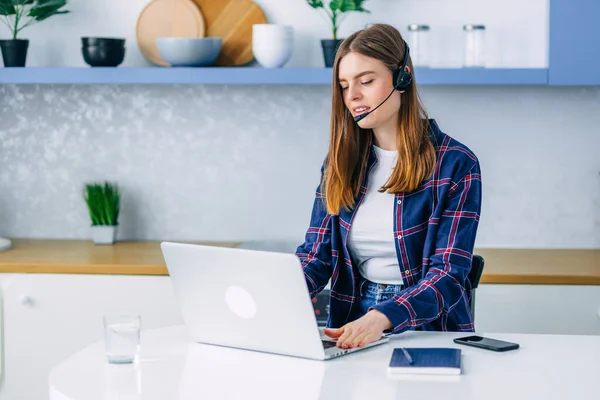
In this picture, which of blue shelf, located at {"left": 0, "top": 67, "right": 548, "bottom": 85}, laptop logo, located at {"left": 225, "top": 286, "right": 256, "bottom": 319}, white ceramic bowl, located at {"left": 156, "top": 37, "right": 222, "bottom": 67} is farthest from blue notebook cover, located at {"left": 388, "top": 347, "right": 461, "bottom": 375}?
white ceramic bowl, located at {"left": 156, "top": 37, "right": 222, "bottom": 67}

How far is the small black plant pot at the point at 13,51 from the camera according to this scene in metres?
3.46

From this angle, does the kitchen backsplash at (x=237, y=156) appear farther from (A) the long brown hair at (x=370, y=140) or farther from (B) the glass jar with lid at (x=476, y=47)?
(A) the long brown hair at (x=370, y=140)

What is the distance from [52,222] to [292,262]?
7.41 ft

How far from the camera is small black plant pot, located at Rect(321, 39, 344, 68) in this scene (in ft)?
11.0

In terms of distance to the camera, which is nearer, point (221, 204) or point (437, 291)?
point (437, 291)

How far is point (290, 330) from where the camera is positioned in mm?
1802

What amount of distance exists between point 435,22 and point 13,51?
5.29 feet

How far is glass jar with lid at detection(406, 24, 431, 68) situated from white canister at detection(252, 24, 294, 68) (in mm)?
449

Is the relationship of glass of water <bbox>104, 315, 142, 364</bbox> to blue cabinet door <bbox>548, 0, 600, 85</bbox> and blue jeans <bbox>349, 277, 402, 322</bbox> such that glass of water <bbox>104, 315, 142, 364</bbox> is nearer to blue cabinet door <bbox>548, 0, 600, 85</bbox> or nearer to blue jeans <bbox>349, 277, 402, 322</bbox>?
blue jeans <bbox>349, 277, 402, 322</bbox>

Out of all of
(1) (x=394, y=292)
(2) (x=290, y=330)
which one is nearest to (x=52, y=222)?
(1) (x=394, y=292)

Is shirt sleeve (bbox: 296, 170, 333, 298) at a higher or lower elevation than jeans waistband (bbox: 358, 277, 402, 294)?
higher

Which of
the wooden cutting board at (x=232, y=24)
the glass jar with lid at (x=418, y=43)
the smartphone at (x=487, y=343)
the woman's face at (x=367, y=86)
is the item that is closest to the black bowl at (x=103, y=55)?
the wooden cutting board at (x=232, y=24)

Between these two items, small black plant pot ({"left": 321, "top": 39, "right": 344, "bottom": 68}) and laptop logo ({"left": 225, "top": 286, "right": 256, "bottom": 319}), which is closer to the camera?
laptop logo ({"left": 225, "top": 286, "right": 256, "bottom": 319})

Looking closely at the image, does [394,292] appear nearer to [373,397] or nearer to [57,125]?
[373,397]
